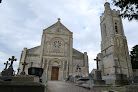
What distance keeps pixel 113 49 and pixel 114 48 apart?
0.48 meters

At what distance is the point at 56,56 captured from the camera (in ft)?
72.0

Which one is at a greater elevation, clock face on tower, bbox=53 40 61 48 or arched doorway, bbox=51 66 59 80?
clock face on tower, bbox=53 40 61 48

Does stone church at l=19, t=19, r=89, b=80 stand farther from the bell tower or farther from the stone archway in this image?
the bell tower

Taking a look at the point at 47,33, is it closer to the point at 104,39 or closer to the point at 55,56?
the point at 55,56

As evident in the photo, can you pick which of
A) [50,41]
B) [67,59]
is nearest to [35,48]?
[50,41]

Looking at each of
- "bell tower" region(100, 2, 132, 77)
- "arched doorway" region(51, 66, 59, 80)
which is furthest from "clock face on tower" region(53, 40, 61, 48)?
"bell tower" region(100, 2, 132, 77)

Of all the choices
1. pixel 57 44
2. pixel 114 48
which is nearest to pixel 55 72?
pixel 57 44

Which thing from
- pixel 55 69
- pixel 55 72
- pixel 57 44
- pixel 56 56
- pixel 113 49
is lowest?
pixel 55 72

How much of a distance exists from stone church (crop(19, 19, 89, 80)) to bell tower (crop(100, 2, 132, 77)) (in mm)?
8896

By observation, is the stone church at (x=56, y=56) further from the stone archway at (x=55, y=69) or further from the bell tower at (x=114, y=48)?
the bell tower at (x=114, y=48)

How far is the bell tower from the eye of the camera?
84.9 ft

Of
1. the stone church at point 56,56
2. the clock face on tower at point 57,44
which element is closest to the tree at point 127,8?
the stone church at point 56,56

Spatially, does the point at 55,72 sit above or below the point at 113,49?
below

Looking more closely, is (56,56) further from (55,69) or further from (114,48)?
(114,48)
